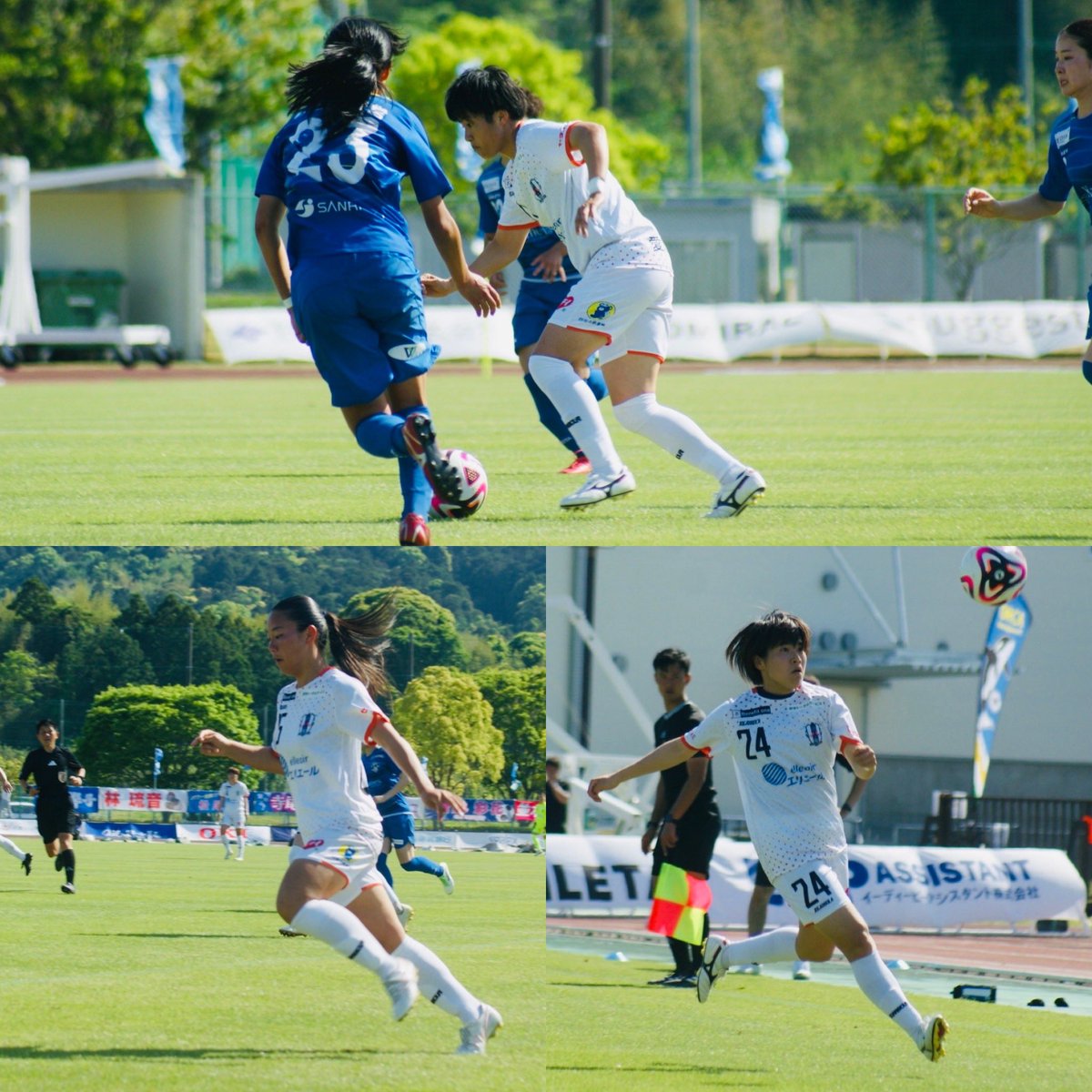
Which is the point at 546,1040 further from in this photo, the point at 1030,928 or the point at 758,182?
the point at 758,182

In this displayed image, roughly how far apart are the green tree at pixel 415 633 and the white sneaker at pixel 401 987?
4.53ft

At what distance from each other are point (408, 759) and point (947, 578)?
6421mm

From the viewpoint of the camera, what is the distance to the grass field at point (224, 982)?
5574 mm

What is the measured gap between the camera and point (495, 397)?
A: 65.9 ft

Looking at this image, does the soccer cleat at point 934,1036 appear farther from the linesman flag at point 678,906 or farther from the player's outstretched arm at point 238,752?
the linesman flag at point 678,906

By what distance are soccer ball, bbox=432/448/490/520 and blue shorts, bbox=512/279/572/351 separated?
292 centimetres

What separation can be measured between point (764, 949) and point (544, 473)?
475cm

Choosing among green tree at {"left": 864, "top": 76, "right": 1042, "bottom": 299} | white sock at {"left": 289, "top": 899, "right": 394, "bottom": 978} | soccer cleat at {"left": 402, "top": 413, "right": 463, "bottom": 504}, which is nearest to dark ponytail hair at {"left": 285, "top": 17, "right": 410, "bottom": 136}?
soccer cleat at {"left": 402, "top": 413, "right": 463, "bottom": 504}

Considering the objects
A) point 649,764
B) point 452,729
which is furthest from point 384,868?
point 649,764

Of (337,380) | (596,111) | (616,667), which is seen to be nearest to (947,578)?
(616,667)

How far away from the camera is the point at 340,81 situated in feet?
24.3

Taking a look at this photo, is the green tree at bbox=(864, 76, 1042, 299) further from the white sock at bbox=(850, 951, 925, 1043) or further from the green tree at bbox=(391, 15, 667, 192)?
the white sock at bbox=(850, 951, 925, 1043)

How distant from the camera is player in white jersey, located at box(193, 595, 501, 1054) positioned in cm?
563

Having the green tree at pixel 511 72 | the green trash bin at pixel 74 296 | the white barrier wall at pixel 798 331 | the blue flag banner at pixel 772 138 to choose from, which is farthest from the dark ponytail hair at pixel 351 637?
the blue flag banner at pixel 772 138
